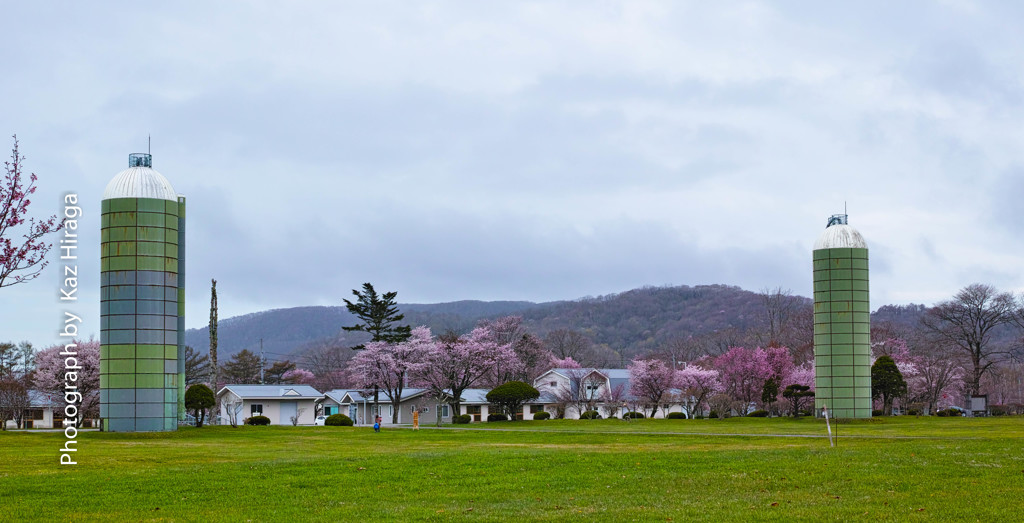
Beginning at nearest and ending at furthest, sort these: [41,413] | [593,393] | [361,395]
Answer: [41,413] < [593,393] < [361,395]

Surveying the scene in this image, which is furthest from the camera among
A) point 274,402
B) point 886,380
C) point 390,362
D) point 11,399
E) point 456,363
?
point 274,402

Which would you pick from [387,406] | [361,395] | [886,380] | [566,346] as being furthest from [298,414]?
[566,346]

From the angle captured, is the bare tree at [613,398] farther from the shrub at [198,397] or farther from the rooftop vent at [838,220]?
the shrub at [198,397]

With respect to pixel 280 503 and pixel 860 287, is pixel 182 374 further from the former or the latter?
pixel 860 287

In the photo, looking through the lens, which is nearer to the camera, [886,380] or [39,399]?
[886,380]

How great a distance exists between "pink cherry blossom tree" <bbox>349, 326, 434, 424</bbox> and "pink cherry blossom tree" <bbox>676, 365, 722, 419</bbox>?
20.4 metres

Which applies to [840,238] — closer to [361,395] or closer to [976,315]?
[976,315]

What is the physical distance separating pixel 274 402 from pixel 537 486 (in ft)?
209

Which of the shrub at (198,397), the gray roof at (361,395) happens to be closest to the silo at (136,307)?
the shrub at (198,397)

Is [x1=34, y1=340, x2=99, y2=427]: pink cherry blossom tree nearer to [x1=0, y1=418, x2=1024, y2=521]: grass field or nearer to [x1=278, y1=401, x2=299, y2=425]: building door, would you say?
[x1=278, y1=401, x2=299, y2=425]: building door

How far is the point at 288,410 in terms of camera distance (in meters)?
77.2

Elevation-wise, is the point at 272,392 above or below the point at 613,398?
above

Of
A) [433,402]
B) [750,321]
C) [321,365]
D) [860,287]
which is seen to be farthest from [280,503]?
[750,321]

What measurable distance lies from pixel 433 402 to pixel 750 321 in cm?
9652
